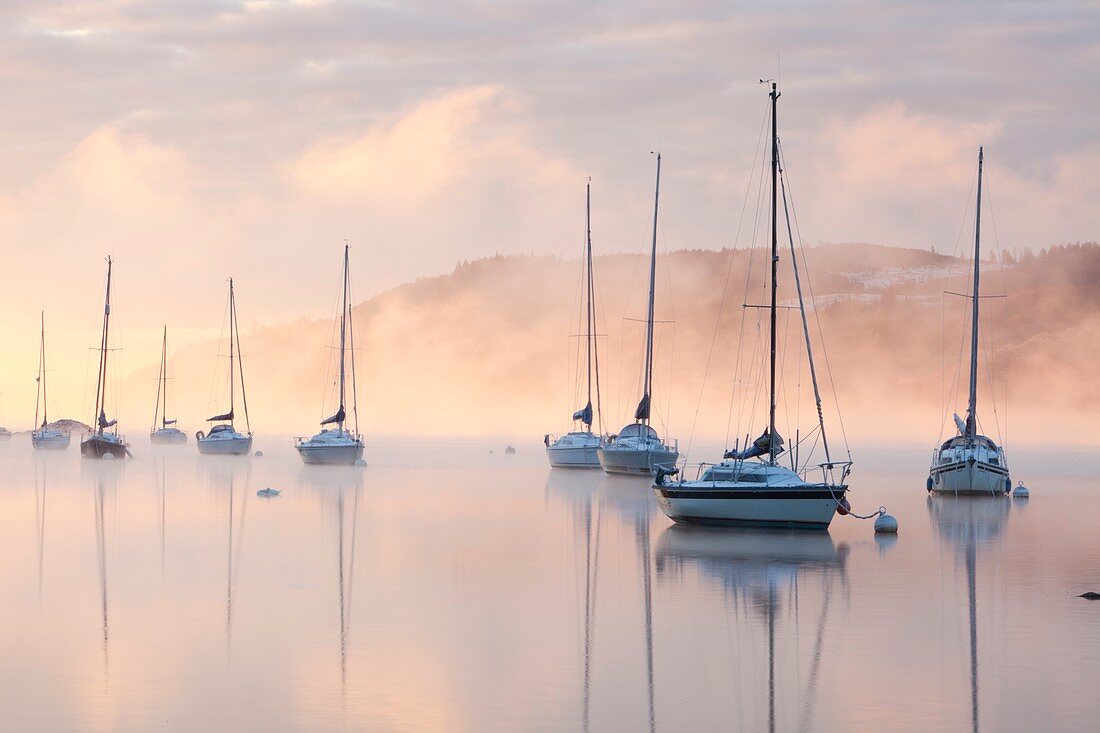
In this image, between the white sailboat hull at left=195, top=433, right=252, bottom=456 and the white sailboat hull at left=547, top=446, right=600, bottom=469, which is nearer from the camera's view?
the white sailboat hull at left=547, top=446, right=600, bottom=469

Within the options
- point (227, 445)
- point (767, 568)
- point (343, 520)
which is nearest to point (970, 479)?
point (343, 520)

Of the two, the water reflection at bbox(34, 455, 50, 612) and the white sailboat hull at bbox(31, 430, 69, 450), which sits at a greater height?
the white sailboat hull at bbox(31, 430, 69, 450)

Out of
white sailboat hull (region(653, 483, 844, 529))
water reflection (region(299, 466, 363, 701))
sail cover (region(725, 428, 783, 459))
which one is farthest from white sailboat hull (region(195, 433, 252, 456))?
white sailboat hull (region(653, 483, 844, 529))

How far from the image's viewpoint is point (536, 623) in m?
24.1

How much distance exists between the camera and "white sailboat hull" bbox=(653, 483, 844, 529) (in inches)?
1492

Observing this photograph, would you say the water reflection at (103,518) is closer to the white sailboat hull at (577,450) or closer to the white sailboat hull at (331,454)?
the white sailboat hull at (331,454)

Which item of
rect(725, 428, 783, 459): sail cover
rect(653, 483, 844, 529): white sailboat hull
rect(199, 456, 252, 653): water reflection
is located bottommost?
rect(199, 456, 252, 653): water reflection

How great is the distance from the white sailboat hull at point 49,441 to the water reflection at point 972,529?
80.5m

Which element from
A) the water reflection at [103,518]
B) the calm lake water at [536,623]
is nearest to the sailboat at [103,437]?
the water reflection at [103,518]

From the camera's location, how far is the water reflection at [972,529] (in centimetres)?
2139

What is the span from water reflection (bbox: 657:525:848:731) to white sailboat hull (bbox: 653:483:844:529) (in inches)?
12.9

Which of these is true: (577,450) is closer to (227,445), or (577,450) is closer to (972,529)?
(227,445)

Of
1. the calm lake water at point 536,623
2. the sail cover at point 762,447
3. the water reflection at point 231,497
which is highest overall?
the sail cover at point 762,447

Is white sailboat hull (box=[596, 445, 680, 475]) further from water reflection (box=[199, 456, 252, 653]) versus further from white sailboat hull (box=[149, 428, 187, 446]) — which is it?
white sailboat hull (box=[149, 428, 187, 446])
